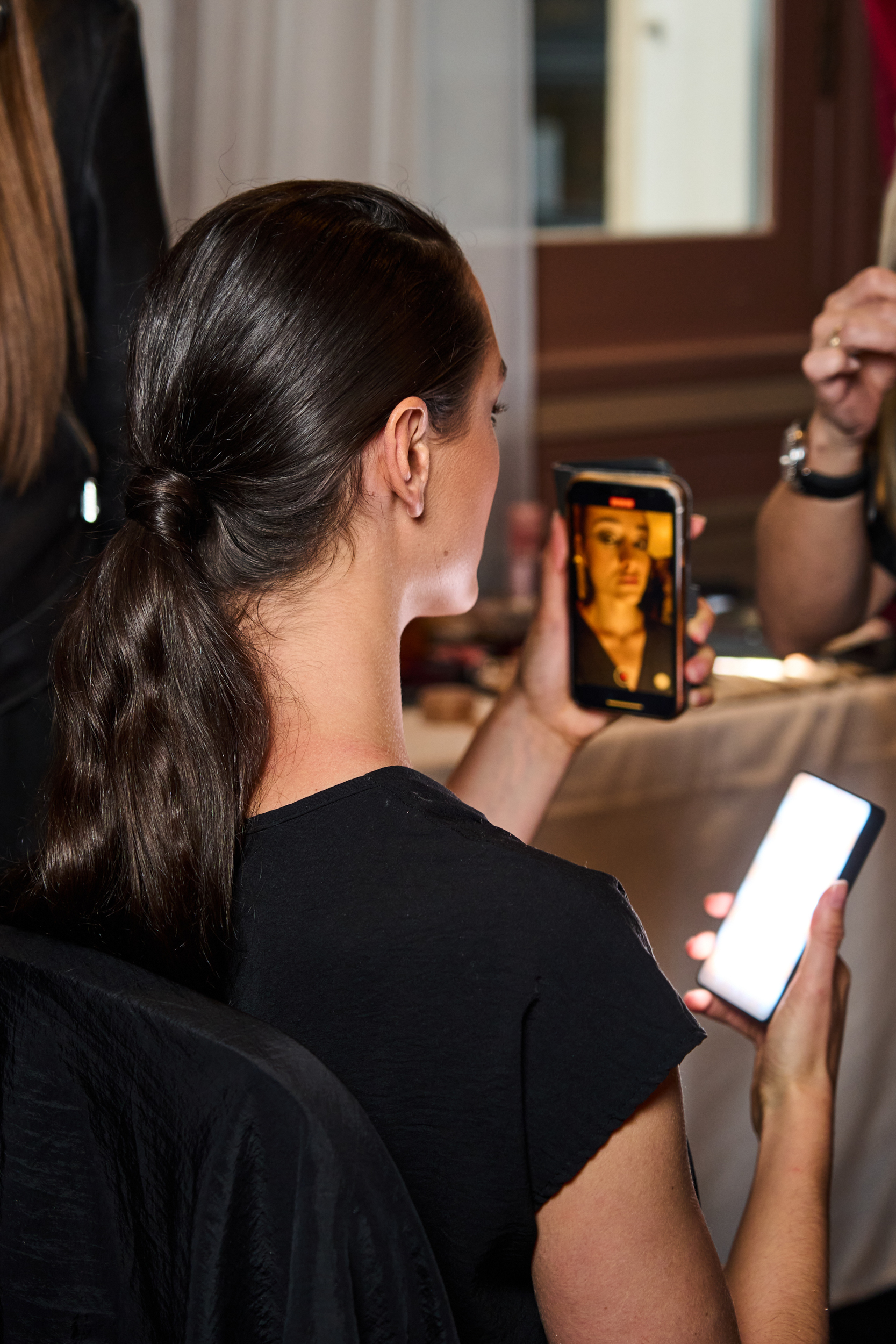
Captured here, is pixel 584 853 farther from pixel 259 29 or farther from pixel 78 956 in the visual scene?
pixel 259 29

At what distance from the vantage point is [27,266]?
1.00 meters

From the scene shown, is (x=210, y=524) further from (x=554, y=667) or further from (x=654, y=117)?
(x=654, y=117)

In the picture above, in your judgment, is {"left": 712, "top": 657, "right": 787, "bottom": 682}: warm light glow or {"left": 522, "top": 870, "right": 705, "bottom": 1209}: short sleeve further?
{"left": 712, "top": 657, "right": 787, "bottom": 682}: warm light glow

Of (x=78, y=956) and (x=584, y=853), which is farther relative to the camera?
(x=584, y=853)

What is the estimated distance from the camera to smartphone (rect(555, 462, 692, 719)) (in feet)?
3.05

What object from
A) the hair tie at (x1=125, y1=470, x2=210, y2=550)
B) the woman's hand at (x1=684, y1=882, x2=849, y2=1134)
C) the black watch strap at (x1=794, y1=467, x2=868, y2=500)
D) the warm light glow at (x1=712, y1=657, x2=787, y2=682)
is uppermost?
the hair tie at (x1=125, y1=470, x2=210, y2=550)

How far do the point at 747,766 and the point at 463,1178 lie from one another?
102 cm

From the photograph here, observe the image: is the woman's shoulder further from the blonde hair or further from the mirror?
the mirror

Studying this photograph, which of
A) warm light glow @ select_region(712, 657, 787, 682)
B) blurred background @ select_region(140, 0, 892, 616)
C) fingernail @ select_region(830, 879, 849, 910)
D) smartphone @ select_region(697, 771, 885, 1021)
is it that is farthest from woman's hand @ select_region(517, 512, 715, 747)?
blurred background @ select_region(140, 0, 892, 616)

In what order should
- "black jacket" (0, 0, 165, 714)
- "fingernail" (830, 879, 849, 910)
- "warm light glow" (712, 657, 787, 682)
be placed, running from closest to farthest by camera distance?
1. "fingernail" (830, 879, 849, 910)
2. "black jacket" (0, 0, 165, 714)
3. "warm light glow" (712, 657, 787, 682)

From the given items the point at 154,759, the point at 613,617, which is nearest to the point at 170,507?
the point at 154,759

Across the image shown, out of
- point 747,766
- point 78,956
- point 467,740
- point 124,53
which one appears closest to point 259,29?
point 124,53

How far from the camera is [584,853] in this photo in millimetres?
1509

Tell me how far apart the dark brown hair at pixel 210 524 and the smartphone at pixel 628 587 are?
239 mm
